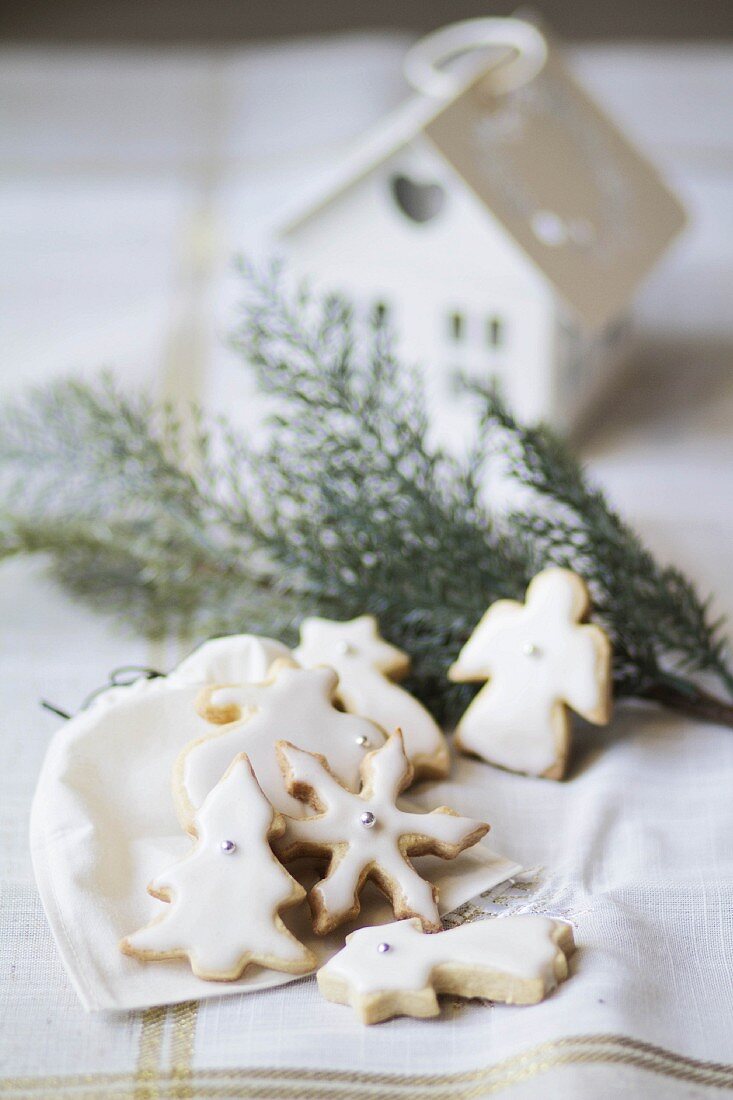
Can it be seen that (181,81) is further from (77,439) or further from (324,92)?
(77,439)

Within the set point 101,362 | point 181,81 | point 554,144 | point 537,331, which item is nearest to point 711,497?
point 537,331

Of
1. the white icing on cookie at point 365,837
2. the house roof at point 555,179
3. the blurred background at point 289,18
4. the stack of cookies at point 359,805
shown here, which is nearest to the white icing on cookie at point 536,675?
the stack of cookies at point 359,805

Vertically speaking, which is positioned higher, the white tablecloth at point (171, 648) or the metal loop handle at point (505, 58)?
the metal loop handle at point (505, 58)

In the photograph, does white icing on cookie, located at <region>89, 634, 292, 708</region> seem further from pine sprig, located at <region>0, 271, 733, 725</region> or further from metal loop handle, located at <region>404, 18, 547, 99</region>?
metal loop handle, located at <region>404, 18, 547, 99</region>

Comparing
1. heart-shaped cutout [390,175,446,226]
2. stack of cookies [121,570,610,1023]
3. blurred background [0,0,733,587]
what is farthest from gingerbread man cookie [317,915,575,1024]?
heart-shaped cutout [390,175,446,226]

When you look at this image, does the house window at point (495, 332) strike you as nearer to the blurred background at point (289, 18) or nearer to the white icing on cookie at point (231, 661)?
the white icing on cookie at point (231, 661)

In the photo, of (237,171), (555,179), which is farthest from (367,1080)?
(237,171)
